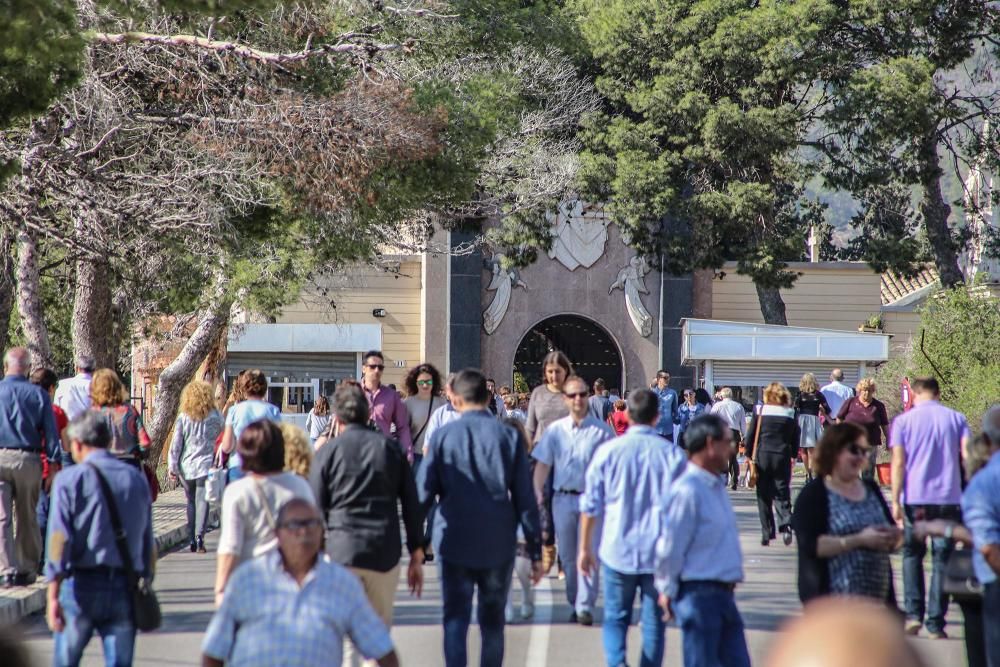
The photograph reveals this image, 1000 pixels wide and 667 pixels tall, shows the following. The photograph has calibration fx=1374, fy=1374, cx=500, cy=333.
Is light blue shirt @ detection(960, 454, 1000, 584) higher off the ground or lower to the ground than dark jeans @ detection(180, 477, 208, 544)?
higher

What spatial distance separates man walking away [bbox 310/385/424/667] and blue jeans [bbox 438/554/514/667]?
239 millimetres

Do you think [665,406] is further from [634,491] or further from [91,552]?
[91,552]

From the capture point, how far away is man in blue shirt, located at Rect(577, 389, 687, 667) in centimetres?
733

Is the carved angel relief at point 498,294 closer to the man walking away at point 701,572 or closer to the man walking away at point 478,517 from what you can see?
the man walking away at point 478,517

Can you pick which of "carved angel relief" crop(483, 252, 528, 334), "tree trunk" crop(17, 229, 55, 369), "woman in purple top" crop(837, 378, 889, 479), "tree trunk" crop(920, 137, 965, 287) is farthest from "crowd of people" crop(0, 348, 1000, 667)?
"carved angel relief" crop(483, 252, 528, 334)

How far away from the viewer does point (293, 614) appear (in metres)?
4.56

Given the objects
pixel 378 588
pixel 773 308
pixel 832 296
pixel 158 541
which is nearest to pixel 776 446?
pixel 158 541

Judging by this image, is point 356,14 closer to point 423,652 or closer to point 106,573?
point 423,652

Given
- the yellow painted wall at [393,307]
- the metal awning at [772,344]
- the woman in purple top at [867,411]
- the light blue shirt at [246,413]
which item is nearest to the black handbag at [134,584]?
the light blue shirt at [246,413]

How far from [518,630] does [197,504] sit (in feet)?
17.1

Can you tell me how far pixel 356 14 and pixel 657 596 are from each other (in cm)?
1522

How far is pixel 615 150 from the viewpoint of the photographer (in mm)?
33750

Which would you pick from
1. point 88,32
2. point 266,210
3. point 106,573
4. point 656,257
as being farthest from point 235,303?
point 656,257

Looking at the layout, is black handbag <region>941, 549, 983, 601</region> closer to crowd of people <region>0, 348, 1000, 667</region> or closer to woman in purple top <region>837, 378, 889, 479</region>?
crowd of people <region>0, 348, 1000, 667</region>
